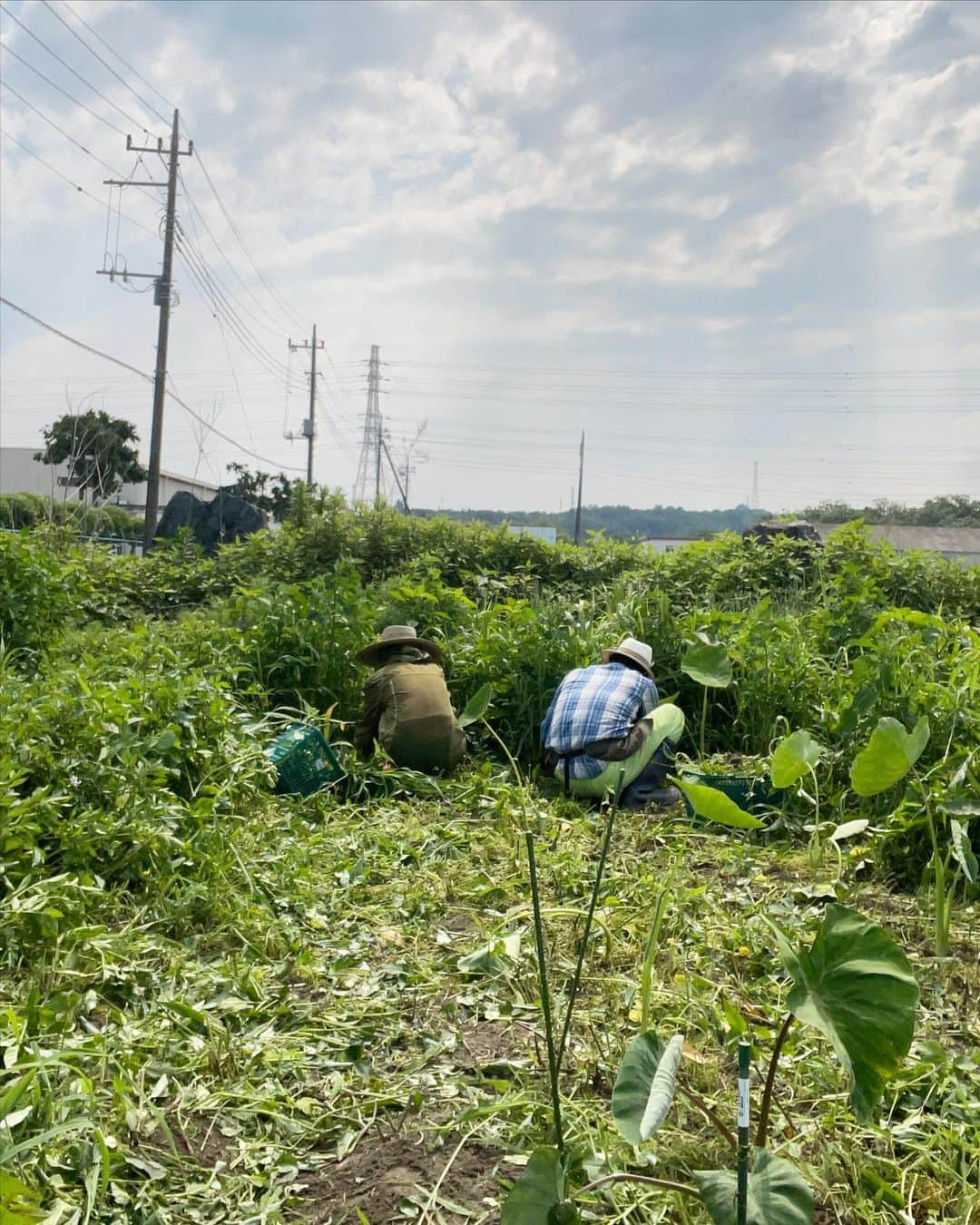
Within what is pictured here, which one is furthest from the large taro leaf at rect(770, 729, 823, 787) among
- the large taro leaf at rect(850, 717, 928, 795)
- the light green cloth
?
the light green cloth

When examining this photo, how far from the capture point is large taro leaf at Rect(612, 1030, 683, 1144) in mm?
1377

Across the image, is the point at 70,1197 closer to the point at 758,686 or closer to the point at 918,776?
the point at 918,776

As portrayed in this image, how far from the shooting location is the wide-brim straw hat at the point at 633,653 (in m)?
4.96

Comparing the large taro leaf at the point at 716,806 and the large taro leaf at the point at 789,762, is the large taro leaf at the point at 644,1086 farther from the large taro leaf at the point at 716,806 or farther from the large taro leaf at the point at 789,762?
the large taro leaf at the point at 789,762

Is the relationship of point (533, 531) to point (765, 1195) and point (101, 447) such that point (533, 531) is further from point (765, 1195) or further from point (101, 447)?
point (101, 447)

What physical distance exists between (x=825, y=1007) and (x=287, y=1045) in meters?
1.28

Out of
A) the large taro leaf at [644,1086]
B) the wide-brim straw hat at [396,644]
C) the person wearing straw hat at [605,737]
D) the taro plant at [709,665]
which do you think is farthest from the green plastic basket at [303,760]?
the large taro leaf at [644,1086]

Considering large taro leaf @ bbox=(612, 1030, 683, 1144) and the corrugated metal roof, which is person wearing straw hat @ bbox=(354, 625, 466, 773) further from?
the corrugated metal roof

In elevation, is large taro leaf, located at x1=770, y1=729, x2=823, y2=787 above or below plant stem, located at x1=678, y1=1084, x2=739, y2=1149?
above

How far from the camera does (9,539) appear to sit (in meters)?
6.53

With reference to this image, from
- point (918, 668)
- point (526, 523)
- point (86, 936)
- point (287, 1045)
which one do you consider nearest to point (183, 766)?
point (86, 936)

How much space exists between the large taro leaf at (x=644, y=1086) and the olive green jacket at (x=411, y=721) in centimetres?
311

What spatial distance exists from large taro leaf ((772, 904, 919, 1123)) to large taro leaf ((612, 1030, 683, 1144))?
217mm

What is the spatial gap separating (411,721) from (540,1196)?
321 centimetres
